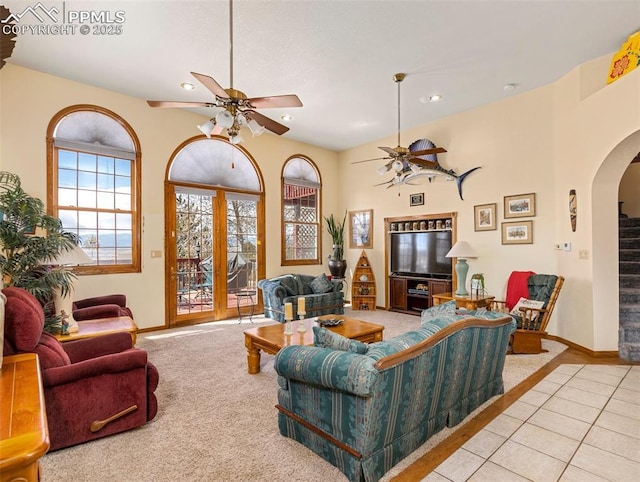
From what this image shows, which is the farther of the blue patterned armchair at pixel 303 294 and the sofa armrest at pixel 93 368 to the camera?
the blue patterned armchair at pixel 303 294

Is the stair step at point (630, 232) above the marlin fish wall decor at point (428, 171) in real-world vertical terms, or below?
below

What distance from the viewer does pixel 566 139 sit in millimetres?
4465

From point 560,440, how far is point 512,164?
410 cm

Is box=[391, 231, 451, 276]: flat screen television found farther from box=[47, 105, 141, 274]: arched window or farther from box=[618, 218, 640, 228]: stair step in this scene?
box=[47, 105, 141, 274]: arched window

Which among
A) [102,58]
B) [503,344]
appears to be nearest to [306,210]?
[102,58]

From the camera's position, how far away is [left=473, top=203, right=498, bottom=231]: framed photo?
5352 millimetres

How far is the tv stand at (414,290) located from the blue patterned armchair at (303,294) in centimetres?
129

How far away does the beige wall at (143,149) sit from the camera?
4160mm

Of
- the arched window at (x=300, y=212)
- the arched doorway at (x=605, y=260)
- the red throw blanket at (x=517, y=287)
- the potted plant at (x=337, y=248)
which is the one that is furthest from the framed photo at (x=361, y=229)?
the arched doorway at (x=605, y=260)

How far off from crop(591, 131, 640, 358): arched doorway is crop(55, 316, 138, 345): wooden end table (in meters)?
5.30

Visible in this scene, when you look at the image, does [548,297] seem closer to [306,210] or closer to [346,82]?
[346,82]

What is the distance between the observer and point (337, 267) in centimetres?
716

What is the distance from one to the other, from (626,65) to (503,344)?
344cm

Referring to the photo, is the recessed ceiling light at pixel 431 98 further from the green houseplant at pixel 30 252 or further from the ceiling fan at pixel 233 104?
the green houseplant at pixel 30 252
